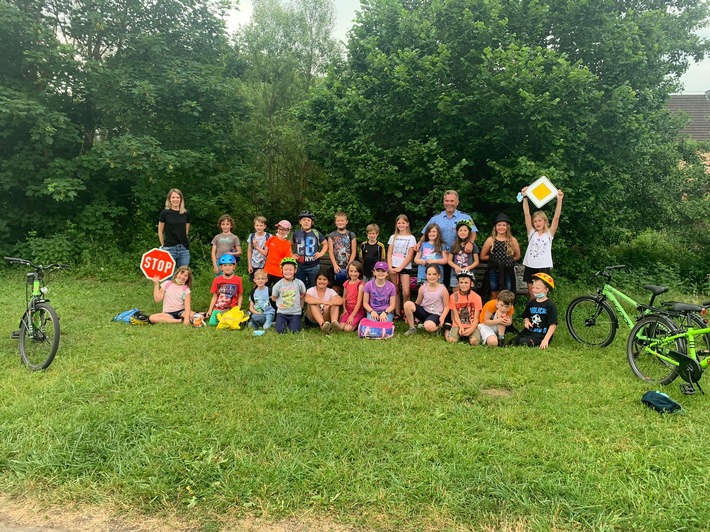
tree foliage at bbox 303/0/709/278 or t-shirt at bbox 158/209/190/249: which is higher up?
tree foliage at bbox 303/0/709/278

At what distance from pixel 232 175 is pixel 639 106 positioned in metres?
10.0

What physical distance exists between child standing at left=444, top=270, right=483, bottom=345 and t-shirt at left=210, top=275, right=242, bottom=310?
10.8ft

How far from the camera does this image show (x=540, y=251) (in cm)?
639

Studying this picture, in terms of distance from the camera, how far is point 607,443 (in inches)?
131

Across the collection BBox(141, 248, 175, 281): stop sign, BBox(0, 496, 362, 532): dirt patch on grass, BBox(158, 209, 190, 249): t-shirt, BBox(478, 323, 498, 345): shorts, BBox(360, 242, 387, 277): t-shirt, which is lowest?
BBox(0, 496, 362, 532): dirt patch on grass

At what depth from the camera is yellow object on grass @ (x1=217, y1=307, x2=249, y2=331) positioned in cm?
650

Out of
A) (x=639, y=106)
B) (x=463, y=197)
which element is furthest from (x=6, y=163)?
(x=639, y=106)

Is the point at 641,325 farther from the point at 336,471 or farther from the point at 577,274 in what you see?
the point at 577,274

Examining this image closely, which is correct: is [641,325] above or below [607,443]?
above

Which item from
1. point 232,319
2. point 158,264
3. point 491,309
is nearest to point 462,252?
point 491,309

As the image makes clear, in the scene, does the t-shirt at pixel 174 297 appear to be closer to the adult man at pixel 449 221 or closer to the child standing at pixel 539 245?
the adult man at pixel 449 221

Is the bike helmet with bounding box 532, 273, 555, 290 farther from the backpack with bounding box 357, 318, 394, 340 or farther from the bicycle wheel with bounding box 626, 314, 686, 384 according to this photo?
the backpack with bounding box 357, 318, 394, 340

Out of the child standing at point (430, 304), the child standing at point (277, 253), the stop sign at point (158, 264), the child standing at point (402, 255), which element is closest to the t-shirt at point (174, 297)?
the stop sign at point (158, 264)

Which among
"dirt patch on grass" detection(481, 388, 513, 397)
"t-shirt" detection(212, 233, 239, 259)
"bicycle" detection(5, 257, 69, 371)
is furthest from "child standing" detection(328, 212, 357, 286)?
"bicycle" detection(5, 257, 69, 371)
